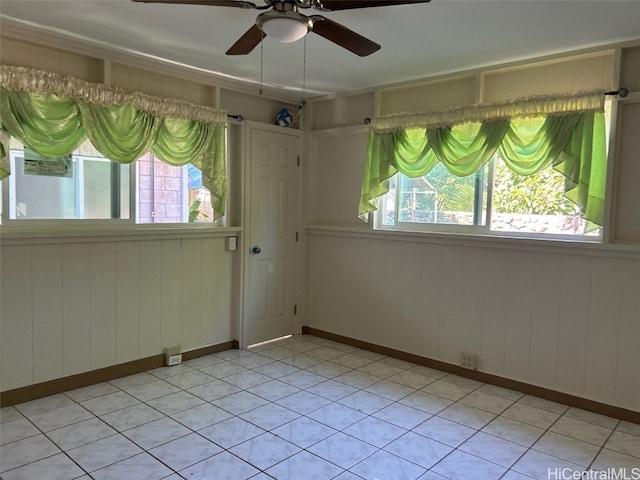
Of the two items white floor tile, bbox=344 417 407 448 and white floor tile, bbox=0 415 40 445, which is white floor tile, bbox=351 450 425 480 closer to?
white floor tile, bbox=344 417 407 448

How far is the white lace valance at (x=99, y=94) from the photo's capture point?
2.92 meters

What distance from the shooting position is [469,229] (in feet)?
12.4

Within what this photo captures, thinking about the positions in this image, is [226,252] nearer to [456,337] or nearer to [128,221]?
[128,221]

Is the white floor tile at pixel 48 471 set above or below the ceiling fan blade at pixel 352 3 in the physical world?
below

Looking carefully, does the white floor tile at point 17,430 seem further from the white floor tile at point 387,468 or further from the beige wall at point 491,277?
the beige wall at point 491,277

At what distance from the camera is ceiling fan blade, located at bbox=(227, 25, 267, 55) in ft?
7.52

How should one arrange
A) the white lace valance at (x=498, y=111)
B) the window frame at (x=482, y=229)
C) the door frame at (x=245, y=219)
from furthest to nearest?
the door frame at (x=245, y=219)
the window frame at (x=482, y=229)
the white lace valance at (x=498, y=111)

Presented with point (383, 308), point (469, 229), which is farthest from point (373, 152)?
point (383, 308)

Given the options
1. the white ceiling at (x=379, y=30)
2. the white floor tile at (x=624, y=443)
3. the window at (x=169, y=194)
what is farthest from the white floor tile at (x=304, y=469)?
the white ceiling at (x=379, y=30)

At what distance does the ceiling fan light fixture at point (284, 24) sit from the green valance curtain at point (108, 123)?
70.9 inches

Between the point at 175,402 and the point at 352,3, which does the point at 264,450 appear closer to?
the point at 175,402

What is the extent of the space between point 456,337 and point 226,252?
2143mm

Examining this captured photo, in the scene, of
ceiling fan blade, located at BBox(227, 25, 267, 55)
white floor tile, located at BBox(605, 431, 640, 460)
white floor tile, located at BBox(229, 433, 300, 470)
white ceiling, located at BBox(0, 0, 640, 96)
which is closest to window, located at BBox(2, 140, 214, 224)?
white ceiling, located at BBox(0, 0, 640, 96)

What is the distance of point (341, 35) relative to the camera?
231 cm
